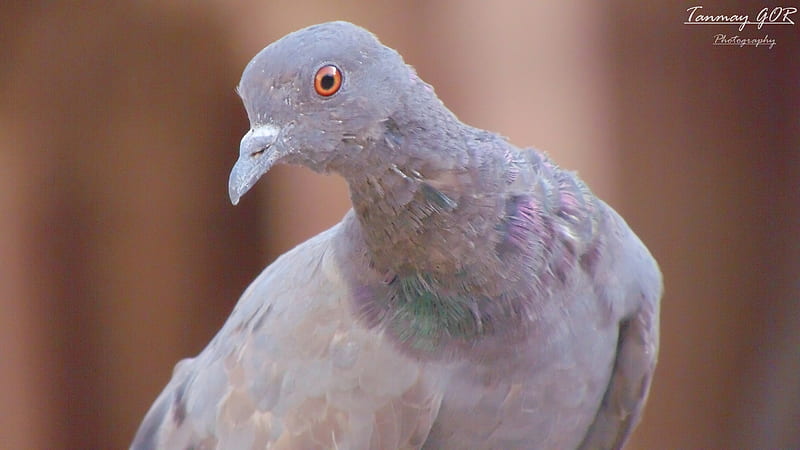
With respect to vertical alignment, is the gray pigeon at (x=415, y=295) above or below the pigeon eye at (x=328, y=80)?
below

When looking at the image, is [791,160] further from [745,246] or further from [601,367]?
[601,367]

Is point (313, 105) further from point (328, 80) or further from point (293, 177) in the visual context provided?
point (293, 177)

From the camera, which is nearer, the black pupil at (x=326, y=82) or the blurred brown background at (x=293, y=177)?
the black pupil at (x=326, y=82)

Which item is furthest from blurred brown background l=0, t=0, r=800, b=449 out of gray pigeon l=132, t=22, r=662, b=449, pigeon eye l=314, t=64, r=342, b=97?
pigeon eye l=314, t=64, r=342, b=97

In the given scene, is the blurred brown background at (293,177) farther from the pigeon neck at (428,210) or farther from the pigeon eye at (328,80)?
the pigeon eye at (328,80)

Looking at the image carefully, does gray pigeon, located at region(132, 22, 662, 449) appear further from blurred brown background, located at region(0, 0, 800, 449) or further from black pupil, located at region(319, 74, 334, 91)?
blurred brown background, located at region(0, 0, 800, 449)

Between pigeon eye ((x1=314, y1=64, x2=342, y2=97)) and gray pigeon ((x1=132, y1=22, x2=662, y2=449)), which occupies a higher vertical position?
pigeon eye ((x1=314, y1=64, x2=342, y2=97))

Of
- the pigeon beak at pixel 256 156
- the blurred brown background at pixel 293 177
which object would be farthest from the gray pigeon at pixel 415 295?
the blurred brown background at pixel 293 177

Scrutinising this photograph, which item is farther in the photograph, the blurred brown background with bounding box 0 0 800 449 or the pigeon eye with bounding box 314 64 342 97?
the blurred brown background with bounding box 0 0 800 449
